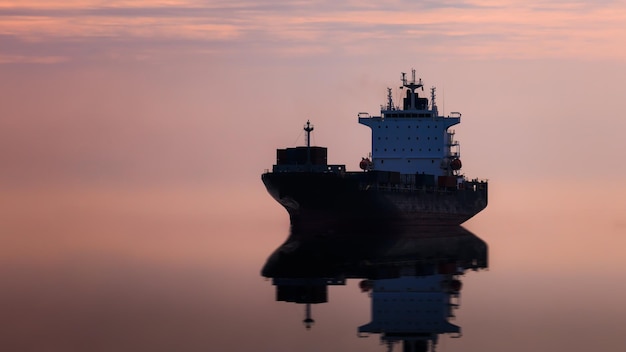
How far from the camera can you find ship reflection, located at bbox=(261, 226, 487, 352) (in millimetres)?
43688

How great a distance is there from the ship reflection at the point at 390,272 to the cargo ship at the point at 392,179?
→ 1724mm

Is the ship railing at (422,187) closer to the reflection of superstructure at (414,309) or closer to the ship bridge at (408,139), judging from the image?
the ship bridge at (408,139)

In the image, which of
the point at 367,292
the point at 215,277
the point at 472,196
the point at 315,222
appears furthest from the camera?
the point at 472,196

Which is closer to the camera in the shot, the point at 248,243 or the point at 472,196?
the point at 248,243

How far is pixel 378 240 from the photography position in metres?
81.5

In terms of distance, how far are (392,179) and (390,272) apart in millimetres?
31690

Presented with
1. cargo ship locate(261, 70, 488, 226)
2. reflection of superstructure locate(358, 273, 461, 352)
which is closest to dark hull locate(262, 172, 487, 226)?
cargo ship locate(261, 70, 488, 226)

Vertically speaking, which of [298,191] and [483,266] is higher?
[298,191]

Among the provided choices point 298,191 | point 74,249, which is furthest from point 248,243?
point 74,249

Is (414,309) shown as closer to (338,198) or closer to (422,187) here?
(338,198)

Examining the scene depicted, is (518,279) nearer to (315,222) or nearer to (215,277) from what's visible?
(215,277)

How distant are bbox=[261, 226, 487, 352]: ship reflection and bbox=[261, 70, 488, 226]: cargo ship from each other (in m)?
1.72

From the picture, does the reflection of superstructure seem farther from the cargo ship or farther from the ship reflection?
the cargo ship

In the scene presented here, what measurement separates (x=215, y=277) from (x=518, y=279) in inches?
565
